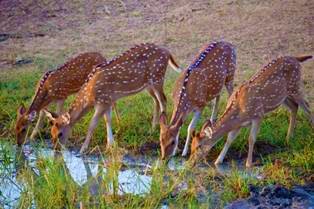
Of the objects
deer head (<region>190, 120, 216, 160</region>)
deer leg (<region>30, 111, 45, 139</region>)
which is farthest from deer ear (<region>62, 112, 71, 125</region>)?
deer head (<region>190, 120, 216, 160</region>)

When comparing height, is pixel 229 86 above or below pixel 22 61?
above

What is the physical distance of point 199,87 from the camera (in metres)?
10.3

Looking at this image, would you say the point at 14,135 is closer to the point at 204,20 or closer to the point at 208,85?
the point at 208,85

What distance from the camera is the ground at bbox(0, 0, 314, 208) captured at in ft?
34.1

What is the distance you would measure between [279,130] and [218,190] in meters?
2.07

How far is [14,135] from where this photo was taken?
10586 millimetres

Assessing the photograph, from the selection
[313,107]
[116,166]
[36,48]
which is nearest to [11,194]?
[116,166]

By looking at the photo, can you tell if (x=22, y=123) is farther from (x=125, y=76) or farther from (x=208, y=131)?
(x=208, y=131)

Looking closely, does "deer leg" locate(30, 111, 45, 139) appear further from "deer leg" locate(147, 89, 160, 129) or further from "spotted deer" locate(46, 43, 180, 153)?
"deer leg" locate(147, 89, 160, 129)

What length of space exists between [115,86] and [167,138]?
56.9 inches

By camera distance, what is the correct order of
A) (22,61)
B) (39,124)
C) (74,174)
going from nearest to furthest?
(74,174), (39,124), (22,61)

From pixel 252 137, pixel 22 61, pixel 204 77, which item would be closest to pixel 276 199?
pixel 252 137

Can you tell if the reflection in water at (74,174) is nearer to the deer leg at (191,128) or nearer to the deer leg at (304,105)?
the deer leg at (191,128)

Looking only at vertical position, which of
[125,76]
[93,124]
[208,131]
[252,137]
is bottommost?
[93,124]
